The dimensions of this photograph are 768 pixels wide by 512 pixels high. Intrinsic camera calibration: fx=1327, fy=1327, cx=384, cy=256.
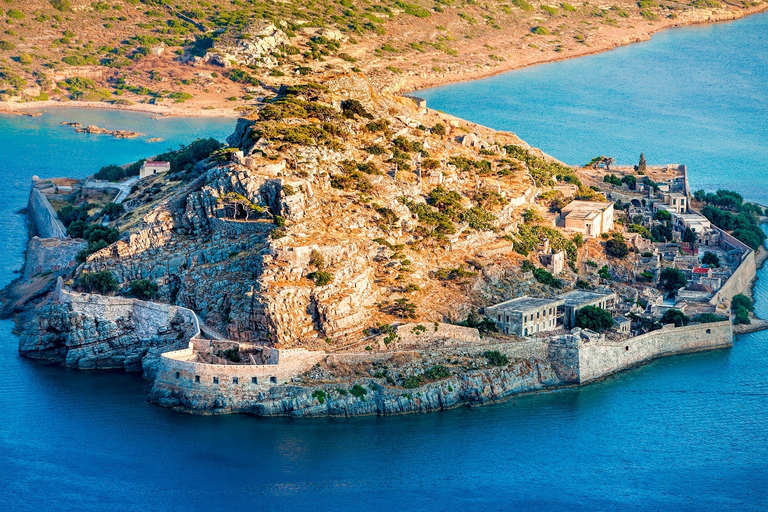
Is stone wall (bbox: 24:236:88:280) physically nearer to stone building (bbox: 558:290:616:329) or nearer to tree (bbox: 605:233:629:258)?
stone building (bbox: 558:290:616:329)

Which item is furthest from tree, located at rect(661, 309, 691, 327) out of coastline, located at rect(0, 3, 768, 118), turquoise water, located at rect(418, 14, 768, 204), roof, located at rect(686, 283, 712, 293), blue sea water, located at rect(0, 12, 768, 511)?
coastline, located at rect(0, 3, 768, 118)

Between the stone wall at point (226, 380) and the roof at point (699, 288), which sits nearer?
the stone wall at point (226, 380)

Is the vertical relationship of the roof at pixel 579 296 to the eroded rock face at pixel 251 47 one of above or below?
below

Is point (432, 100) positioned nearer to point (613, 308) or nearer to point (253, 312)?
point (613, 308)

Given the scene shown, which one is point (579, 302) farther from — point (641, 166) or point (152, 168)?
point (152, 168)

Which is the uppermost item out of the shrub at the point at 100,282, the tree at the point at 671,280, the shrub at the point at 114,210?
the shrub at the point at 114,210

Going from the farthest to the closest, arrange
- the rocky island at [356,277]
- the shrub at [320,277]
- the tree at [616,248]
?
the tree at [616,248]
the shrub at [320,277]
the rocky island at [356,277]

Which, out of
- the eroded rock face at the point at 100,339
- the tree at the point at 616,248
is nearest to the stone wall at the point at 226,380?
the eroded rock face at the point at 100,339

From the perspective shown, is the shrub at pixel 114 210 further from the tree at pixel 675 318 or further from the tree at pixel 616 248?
the tree at pixel 675 318
